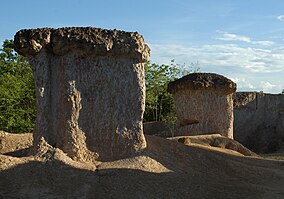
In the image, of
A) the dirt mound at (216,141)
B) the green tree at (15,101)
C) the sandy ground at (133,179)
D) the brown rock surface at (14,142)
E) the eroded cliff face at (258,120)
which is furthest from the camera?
the eroded cliff face at (258,120)

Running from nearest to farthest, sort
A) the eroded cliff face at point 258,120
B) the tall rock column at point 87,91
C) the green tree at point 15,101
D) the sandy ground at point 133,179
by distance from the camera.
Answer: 1. the sandy ground at point 133,179
2. the tall rock column at point 87,91
3. the green tree at point 15,101
4. the eroded cliff face at point 258,120

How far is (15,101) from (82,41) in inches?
324

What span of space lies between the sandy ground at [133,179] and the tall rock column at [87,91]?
1.32 feet

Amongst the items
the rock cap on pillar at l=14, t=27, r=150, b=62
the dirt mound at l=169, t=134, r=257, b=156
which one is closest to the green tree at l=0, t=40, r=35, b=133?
the dirt mound at l=169, t=134, r=257, b=156

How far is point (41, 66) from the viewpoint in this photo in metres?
8.90

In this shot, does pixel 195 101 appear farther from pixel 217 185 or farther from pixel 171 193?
pixel 171 193

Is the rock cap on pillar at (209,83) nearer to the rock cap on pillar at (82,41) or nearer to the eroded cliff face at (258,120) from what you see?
the rock cap on pillar at (82,41)

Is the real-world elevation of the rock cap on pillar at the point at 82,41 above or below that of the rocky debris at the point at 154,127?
above

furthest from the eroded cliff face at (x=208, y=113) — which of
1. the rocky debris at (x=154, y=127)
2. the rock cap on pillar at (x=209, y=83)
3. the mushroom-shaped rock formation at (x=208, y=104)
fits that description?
the rocky debris at (x=154, y=127)

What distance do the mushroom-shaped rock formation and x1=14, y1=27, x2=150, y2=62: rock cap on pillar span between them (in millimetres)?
6983

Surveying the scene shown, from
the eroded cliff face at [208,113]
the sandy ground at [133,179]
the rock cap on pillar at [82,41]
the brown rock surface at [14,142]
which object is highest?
the rock cap on pillar at [82,41]

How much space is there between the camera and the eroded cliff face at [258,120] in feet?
76.7

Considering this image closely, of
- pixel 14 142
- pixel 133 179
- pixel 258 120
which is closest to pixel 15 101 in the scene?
pixel 14 142

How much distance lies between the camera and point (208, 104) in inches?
622
